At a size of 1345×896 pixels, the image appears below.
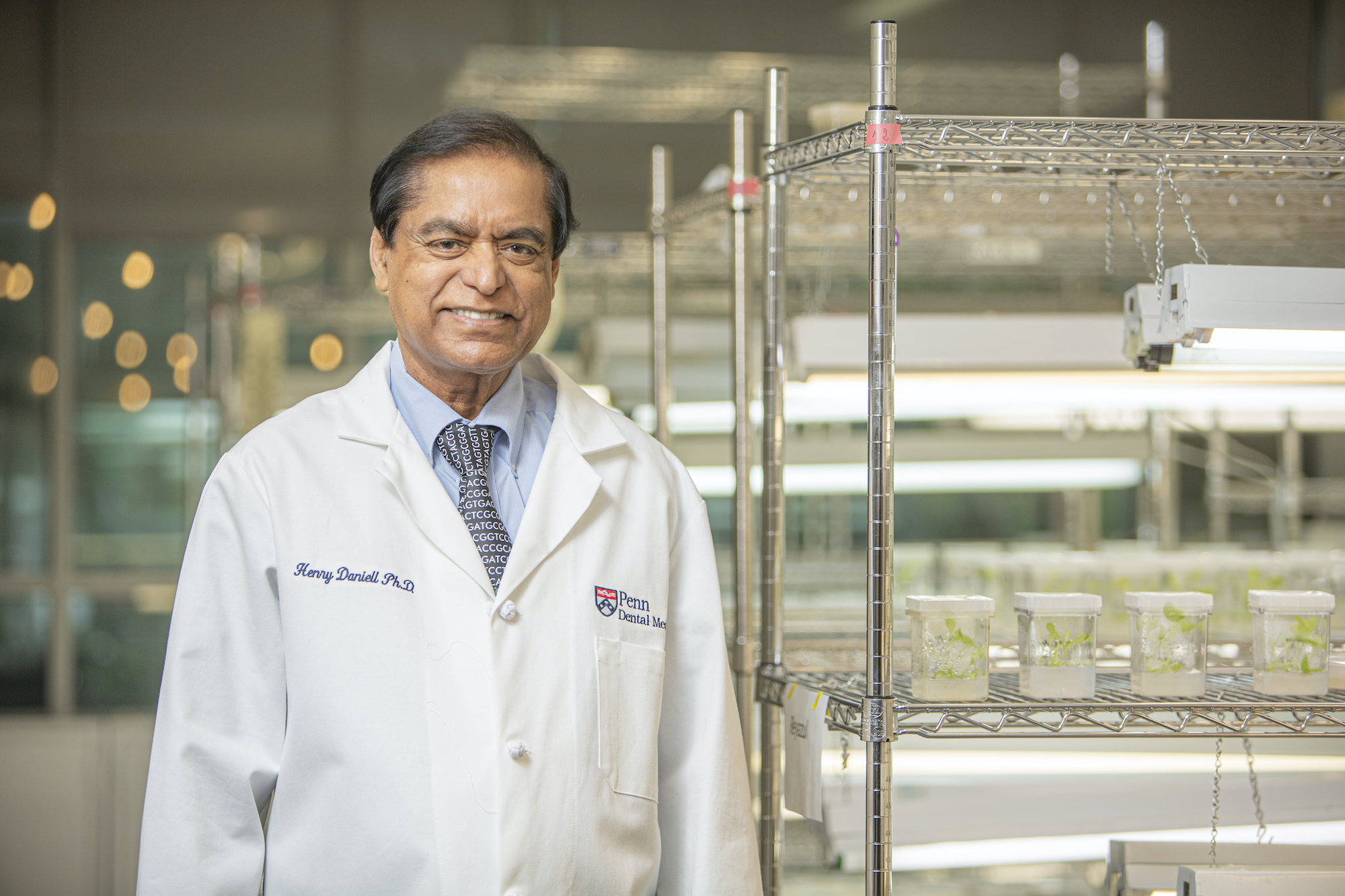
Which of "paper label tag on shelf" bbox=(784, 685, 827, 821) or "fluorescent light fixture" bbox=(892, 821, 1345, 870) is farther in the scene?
"fluorescent light fixture" bbox=(892, 821, 1345, 870)

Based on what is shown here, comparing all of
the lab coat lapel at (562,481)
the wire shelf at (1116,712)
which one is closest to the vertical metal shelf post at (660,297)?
the wire shelf at (1116,712)

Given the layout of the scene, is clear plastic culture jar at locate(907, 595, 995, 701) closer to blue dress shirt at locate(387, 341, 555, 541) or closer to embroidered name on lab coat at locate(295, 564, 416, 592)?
blue dress shirt at locate(387, 341, 555, 541)

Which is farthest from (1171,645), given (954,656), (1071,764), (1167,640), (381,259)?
(381,259)

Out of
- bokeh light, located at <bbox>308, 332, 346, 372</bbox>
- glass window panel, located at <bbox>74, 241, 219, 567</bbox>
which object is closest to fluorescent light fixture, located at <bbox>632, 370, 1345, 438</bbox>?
bokeh light, located at <bbox>308, 332, 346, 372</bbox>

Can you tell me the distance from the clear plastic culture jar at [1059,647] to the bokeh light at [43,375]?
489 centimetres

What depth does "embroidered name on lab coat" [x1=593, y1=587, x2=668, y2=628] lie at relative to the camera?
5.32ft

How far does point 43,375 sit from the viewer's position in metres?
5.46

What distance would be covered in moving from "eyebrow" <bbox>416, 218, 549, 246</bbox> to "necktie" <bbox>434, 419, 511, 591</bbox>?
27 centimetres

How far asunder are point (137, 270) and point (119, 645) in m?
1.74

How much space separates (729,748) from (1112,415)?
3.82m

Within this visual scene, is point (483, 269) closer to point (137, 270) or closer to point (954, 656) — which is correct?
point (954, 656)

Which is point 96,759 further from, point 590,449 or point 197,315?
point 590,449

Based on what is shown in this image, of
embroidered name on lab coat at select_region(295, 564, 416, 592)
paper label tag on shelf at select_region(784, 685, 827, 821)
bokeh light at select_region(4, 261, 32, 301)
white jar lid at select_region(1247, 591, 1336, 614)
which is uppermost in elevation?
bokeh light at select_region(4, 261, 32, 301)

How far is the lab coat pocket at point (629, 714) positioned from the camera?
62.7 inches
